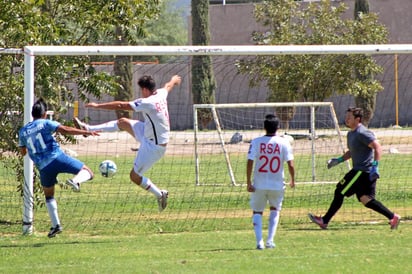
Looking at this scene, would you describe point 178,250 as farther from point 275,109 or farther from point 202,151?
point 202,151

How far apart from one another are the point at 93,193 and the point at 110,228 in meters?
6.34

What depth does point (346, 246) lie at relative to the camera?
540 inches

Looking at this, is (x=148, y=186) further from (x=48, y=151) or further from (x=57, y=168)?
(x=48, y=151)

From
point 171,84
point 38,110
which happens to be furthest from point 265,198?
point 38,110

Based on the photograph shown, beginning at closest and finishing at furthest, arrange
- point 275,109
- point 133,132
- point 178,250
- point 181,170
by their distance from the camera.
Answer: point 178,250, point 133,132, point 275,109, point 181,170

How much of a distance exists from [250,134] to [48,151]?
18270 millimetres

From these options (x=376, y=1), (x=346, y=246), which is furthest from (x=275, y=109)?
(x=376, y=1)

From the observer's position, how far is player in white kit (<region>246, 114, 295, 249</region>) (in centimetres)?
1324

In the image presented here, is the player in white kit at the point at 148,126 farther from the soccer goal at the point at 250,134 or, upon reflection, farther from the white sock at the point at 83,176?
the soccer goal at the point at 250,134

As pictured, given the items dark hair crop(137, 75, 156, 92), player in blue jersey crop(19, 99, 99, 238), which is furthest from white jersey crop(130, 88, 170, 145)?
player in blue jersey crop(19, 99, 99, 238)

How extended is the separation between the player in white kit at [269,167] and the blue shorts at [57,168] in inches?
114

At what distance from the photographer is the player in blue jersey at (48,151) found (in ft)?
48.2

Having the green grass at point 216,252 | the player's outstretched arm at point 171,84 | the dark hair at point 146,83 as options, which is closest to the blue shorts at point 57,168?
the green grass at point 216,252

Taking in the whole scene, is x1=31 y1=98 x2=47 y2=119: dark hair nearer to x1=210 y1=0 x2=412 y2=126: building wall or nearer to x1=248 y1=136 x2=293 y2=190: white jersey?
x1=248 y1=136 x2=293 y2=190: white jersey
